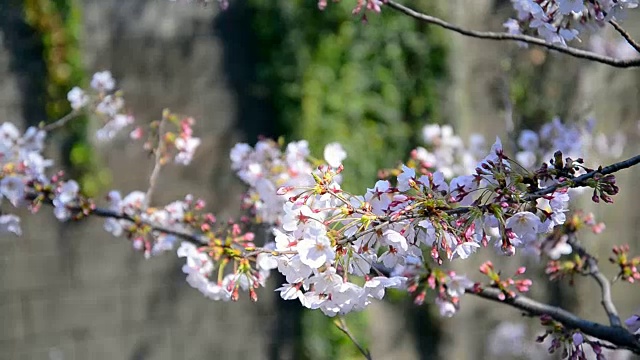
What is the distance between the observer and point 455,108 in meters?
3.49

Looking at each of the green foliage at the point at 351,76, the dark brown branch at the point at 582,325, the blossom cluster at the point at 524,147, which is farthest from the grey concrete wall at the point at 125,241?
the dark brown branch at the point at 582,325

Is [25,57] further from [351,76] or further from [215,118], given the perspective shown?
[351,76]

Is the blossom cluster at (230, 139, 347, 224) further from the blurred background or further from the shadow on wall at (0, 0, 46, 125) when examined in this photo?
the shadow on wall at (0, 0, 46, 125)

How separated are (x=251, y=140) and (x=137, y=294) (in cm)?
92

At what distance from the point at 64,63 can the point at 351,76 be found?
52.4 inches

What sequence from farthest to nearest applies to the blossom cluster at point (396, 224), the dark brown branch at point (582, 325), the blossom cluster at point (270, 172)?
the blossom cluster at point (270, 172), the dark brown branch at point (582, 325), the blossom cluster at point (396, 224)

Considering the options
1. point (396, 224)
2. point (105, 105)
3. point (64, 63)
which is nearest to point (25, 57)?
point (64, 63)

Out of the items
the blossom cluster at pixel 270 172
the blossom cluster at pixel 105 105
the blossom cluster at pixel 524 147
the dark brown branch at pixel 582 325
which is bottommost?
the dark brown branch at pixel 582 325

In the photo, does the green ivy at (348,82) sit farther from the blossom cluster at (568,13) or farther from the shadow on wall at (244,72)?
the blossom cluster at (568,13)

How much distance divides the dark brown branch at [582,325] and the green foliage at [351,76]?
6.06ft

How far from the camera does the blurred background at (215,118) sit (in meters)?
3.11

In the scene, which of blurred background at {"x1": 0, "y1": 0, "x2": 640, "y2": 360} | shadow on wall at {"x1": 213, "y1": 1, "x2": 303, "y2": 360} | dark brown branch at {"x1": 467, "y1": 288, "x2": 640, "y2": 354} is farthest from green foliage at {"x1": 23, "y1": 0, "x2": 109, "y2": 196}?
dark brown branch at {"x1": 467, "y1": 288, "x2": 640, "y2": 354}

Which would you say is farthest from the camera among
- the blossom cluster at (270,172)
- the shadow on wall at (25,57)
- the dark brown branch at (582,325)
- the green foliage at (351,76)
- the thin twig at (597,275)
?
→ the green foliage at (351,76)

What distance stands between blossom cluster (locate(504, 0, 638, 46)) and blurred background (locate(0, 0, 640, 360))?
5.64 feet
